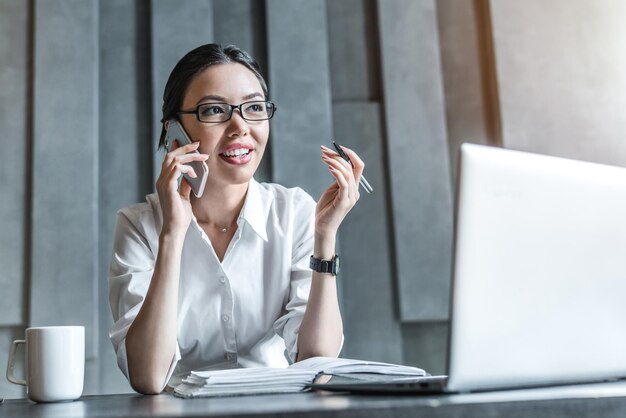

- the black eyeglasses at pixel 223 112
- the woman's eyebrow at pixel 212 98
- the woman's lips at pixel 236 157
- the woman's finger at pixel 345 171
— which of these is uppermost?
the woman's eyebrow at pixel 212 98

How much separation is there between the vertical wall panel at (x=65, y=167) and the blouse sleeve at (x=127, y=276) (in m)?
0.68

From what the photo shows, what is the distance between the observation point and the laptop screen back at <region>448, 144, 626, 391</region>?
0.68 m

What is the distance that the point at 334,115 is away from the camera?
2.47m

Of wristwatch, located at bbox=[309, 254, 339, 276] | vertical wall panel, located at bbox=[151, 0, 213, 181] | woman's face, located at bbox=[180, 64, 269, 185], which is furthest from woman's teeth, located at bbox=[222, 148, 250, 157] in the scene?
vertical wall panel, located at bbox=[151, 0, 213, 181]

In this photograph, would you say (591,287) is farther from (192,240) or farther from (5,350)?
(5,350)

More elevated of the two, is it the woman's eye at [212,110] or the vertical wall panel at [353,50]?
the vertical wall panel at [353,50]

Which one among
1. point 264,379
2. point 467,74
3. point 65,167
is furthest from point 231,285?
point 467,74

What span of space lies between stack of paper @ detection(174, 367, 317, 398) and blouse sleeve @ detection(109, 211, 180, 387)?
1.61ft

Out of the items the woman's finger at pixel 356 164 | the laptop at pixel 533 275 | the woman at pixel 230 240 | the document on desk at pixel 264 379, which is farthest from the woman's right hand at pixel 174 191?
the laptop at pixel 533 275

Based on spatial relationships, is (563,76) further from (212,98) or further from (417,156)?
(212,98)

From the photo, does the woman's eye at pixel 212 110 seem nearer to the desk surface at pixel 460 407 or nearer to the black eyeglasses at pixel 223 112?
the black eyeglasses at pixel 223 112

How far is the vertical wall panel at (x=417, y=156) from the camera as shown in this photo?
240 cm

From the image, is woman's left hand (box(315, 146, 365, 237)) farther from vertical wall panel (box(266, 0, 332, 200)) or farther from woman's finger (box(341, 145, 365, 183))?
vertical wall panel (box(266, 0, 332, 200))

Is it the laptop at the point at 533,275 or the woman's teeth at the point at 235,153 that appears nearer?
the laptop at the point at 533,275
